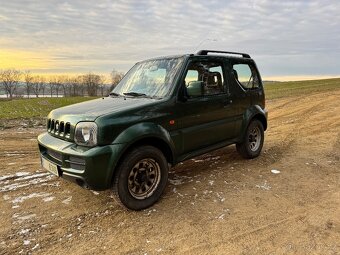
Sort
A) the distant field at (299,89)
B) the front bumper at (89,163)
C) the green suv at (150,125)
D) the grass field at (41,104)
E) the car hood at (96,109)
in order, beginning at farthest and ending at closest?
the distant field at (299,89) < the grass field at (41,104) < the car hood at (96,109) < the green suv at (150,125) < the front bumper at (89,163)

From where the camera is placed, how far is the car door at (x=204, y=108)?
194 inches

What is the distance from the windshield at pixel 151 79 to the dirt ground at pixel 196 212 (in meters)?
1.57

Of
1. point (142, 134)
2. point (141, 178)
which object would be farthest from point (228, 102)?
point (141, 178)

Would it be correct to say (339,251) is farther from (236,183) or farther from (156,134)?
(156,134)

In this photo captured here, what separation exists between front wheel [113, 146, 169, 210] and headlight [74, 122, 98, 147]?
49 cm

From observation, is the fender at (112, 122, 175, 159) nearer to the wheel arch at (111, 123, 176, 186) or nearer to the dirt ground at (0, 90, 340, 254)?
the wheel arch at (111, 123, 176, 186)

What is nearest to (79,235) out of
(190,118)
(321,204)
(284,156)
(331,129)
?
(190,118)

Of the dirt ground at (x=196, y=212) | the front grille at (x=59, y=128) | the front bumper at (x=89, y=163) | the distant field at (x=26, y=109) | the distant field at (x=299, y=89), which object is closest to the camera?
the dirt ground at (x=196, y=212)

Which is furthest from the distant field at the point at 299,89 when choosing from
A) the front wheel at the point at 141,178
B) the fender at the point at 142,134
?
the front wheel at the point at 141,178

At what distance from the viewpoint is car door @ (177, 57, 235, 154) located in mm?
4922

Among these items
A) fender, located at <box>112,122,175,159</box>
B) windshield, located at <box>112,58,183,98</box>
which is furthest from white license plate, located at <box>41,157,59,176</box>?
windshield, located at <box>112,58,183,98</box>

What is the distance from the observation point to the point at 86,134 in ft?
12.8

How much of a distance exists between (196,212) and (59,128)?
2168 mm

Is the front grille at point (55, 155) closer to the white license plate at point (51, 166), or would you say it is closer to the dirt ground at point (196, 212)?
the white license plate at point (51, 166)
